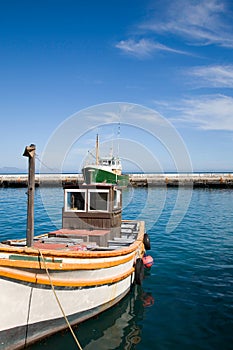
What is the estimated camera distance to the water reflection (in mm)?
9172

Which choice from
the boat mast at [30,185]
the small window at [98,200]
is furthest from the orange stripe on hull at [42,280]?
the small window at [98,200]

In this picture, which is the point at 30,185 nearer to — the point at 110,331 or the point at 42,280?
the point at 42,280

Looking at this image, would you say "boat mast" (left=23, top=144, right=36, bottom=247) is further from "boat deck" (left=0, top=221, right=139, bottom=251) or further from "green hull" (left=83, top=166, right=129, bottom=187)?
"green hull" (left=83, top=166, right=129, bottom=187)

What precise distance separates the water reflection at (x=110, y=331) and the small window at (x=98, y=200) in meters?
4.23

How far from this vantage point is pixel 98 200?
1456cm

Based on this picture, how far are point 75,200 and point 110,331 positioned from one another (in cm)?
625

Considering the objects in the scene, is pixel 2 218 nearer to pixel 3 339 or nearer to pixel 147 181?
pixel 3 339

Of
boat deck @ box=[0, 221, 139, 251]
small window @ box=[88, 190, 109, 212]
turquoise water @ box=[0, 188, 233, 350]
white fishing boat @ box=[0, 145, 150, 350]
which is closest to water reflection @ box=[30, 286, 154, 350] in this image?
turquoise water @ box=[0, 188, 233, 350]

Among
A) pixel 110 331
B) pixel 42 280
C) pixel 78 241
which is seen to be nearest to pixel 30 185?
pixel 42 280

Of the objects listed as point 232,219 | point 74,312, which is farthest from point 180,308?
point 232,219

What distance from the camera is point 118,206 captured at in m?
16.1

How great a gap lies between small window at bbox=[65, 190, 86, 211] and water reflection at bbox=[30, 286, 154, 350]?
15.3ft

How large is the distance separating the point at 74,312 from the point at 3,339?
227 cm

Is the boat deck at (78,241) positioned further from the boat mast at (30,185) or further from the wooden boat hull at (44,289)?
the boat mast at (30,185)
